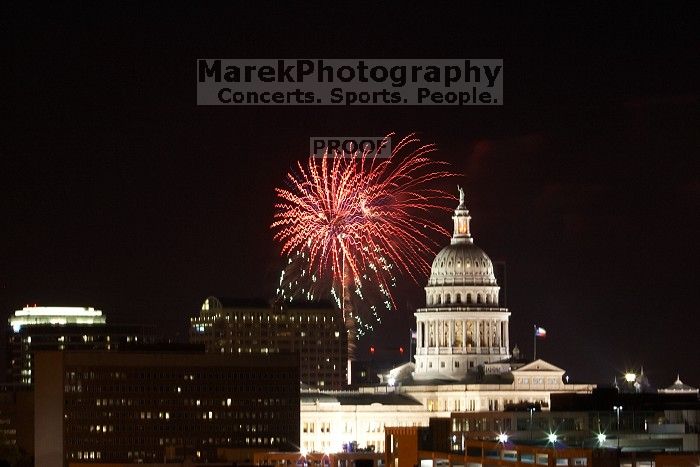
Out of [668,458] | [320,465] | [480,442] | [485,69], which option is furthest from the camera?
[320,465]

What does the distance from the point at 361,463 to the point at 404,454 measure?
25.4m

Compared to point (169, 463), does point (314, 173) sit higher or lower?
higher

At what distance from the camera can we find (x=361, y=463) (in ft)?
488

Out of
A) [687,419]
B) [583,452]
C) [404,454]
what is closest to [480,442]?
[404,454]

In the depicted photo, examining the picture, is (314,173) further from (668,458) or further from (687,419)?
(668,458)

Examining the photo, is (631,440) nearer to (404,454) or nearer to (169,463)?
(404,454)

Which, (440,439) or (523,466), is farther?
(440,439)

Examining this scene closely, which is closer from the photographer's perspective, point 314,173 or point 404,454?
point 404,454

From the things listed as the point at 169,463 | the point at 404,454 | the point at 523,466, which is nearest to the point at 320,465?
the point at 169,463

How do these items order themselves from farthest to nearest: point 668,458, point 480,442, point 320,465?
point 320,465 < point 480,442 < point 668,458

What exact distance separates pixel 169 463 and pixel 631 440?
108ft

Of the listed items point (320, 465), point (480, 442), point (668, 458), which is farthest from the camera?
point (320, 465)

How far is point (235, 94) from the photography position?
169m

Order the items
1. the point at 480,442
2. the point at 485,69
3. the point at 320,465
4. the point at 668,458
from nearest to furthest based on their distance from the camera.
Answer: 1. the point at 668,458
2. the point at 480,442
3. the point at 485,69
4. the point at 320,465
